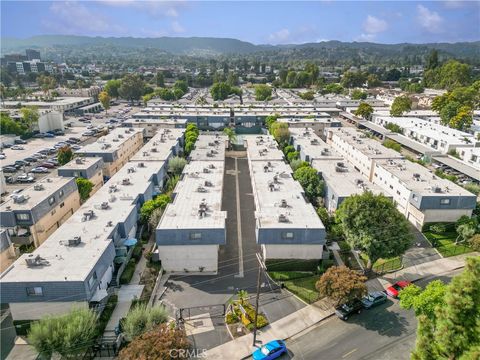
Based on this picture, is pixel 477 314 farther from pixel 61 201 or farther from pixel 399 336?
pixel 61 201

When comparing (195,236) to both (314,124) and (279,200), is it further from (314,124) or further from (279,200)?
(314,124)

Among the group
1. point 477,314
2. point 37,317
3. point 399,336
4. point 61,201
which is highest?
point 477,314

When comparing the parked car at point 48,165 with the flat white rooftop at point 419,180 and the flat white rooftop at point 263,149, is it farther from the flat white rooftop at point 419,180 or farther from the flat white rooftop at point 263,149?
the flat white rooftop at point 419,180

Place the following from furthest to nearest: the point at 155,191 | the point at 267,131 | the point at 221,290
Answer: the point at 267,131, the point at 155,191, the point at 221,290

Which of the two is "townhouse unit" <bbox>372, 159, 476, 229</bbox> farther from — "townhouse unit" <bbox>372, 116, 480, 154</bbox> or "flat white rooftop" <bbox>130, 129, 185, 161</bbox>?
"flat white rooftop" <bbox>130, 129, 185, 161</bbox>

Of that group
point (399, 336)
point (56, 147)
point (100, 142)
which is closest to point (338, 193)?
point (399, 336)

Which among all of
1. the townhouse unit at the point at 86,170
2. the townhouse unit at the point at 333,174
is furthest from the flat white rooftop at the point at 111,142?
the townhouse unit at the point at 333,174

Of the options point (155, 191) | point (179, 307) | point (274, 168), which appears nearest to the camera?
point (179, 307)
